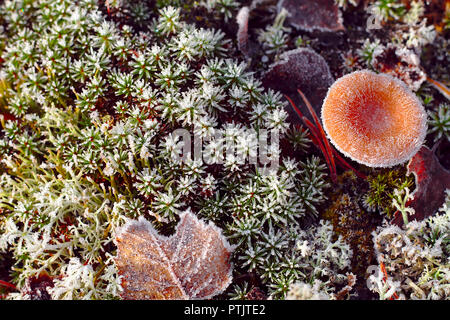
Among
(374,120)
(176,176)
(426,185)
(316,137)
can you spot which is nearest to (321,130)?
(316,137)

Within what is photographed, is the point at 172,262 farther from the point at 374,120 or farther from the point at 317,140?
the point at 374,120

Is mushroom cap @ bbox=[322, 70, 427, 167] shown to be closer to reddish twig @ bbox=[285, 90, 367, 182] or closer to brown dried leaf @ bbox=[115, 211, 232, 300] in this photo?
reddish twig @ bbox=[285, 90, 367, 182]

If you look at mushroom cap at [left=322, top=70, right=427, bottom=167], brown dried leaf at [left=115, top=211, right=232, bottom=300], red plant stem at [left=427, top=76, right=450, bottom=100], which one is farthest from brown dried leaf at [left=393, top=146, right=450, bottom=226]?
brown dried leaf at [left=115, top=211, right=232, bottom=300]

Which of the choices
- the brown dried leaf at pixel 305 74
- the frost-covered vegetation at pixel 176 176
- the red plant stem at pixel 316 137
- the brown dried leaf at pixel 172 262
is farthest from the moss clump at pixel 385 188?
the brown dried leaf at pixel 172 262

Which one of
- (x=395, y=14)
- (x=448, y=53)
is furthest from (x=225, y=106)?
(x=448, y=53)

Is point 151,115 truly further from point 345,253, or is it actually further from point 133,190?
point 345,253

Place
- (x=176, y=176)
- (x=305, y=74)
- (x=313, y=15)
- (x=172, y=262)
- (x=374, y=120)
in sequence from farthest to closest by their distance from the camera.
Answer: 1. (x=313, y=15)
2. (x=305, y=74)
3. (x=176, y=176)
4. (x=374, y=120)
5. (x=172, y=262)
